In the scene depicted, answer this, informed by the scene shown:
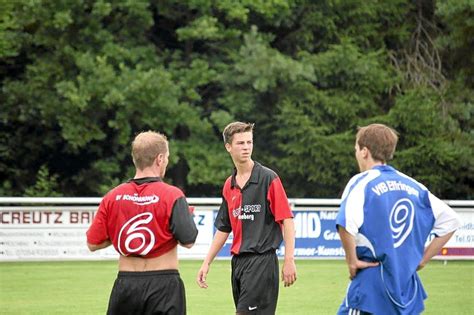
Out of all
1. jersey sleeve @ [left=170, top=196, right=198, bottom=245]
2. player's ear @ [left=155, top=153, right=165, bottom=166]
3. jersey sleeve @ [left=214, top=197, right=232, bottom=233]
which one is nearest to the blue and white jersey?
jersey sleeve @ [left=170, top=196, right=198, bottom=245]

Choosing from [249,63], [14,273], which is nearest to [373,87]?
[249,63]

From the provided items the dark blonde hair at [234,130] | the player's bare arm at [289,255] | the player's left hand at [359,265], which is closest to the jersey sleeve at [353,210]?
the player's left hand at [359,265]

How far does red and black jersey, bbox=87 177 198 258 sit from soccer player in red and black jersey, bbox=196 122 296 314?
5.23ft

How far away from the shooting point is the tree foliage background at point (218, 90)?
29.2 meters

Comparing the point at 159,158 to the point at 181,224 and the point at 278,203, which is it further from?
the point at 278,203

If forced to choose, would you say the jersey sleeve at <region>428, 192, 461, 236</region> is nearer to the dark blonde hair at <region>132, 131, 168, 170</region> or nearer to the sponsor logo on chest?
the dark blonde hair at <region>132, 131, 168, 170</region>

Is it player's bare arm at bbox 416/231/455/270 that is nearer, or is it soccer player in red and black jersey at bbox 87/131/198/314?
player's bare arm at bbox 416/231/455/270

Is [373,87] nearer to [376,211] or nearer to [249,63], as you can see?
[249,63]

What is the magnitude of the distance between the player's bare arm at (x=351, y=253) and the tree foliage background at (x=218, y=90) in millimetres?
22581

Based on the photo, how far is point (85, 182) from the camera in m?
31.1

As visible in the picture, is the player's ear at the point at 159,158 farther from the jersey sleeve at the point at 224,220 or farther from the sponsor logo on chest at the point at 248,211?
the jersey sleeve at the point at 224,220

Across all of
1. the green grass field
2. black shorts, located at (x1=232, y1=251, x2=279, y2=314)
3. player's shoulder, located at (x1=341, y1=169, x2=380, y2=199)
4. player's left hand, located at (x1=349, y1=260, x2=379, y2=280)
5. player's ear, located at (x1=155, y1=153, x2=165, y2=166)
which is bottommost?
the green grass field

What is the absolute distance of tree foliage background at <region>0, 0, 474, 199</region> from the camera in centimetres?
2917

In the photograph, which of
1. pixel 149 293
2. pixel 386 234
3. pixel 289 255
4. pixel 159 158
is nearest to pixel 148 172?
pixel 159 158
